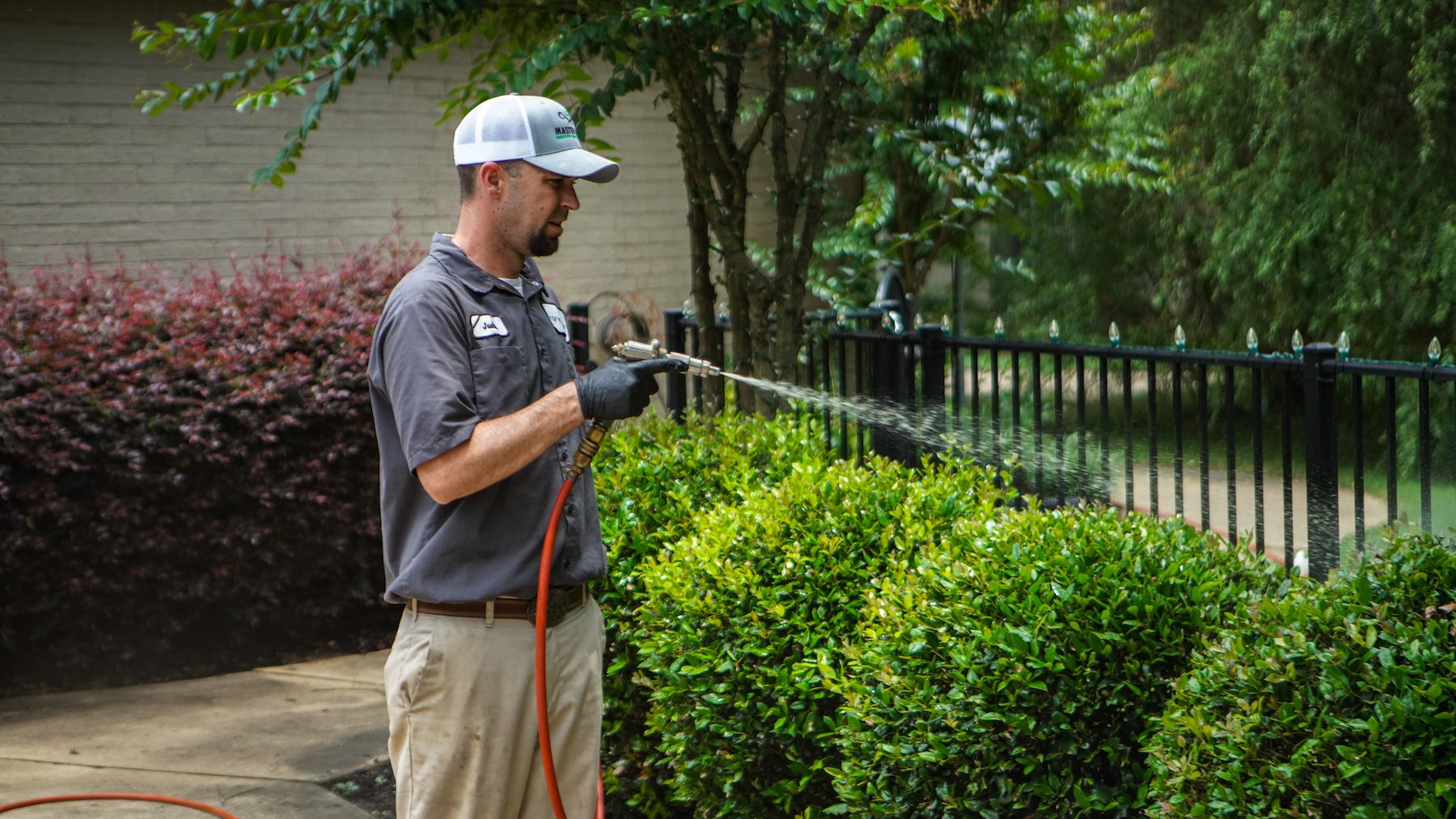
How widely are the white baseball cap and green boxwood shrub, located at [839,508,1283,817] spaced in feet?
4.23

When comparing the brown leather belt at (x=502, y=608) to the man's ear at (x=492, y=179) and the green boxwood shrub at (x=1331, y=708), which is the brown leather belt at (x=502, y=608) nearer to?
the man's ear at (x=492, y=179)

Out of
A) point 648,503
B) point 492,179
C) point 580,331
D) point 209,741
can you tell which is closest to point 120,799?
point 209,741

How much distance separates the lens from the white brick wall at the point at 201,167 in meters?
7.62

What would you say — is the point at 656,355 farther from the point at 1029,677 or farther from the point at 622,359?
the point at 1029,677

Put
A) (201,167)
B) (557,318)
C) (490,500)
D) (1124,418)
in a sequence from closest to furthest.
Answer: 1. (490,500)
2. (557,318)
3. (1124,418)
4. (201,167)

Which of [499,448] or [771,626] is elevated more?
[499,448]

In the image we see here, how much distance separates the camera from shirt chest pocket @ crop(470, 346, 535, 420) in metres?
2.74

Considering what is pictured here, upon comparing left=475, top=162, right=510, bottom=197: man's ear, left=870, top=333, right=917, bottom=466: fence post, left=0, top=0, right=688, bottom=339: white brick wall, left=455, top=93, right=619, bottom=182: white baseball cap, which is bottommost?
left=870, top=333, right=917, bottom=466: fence post

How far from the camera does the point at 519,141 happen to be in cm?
277

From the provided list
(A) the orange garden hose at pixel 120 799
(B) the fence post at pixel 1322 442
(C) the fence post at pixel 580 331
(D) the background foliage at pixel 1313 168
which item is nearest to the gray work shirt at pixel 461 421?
(A) the orange garden hose at pixel 120 799

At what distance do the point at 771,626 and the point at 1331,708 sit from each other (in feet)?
4.93

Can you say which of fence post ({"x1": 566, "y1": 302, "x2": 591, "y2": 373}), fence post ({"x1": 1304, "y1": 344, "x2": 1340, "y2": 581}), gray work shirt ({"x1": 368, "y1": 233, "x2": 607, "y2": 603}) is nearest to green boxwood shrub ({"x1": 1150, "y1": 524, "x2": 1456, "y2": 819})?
gray work shirt ({"x1": 368, "y1": 233, "x2": 607, "y2": 603})

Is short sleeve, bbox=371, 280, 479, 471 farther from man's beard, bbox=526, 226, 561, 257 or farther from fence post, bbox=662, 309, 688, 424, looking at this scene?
fence post, bbox=662, 309, 688, 424

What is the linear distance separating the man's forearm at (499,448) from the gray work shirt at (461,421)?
4 cm
